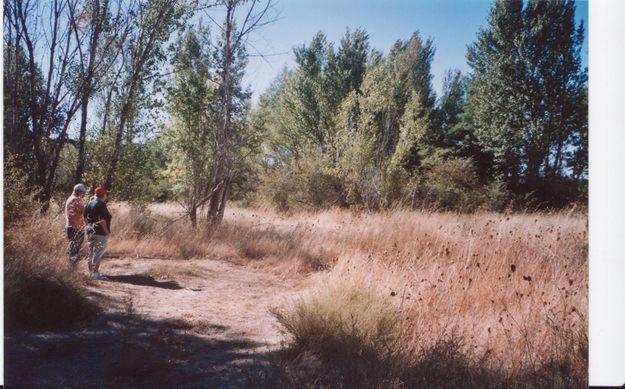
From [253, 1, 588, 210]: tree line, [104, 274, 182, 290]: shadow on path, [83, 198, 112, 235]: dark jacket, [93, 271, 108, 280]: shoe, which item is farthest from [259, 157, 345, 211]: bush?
[93, 271, 108, 280]: shoe

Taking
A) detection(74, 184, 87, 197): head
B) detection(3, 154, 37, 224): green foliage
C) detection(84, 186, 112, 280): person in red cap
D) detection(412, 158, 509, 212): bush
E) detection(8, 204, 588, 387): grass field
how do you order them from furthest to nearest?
detection(412, 158, 509, 212): bush
detection(74, 184, 87, 197): head
detection(84, 186, 112, 280): person in red cap
detection(3, 154, 37, 224): green foliage
detection(8, 204, 588, 387): grass field

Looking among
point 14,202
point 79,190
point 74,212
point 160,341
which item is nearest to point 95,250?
point 74,212

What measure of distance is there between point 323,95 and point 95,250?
53.1 ft

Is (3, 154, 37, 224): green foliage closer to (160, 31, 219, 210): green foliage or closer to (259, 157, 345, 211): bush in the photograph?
(160, 31, 219, 210): green foliage

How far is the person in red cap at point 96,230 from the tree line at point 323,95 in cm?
92

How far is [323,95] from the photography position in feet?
66.5

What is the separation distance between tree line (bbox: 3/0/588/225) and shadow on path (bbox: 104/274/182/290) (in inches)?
71.7

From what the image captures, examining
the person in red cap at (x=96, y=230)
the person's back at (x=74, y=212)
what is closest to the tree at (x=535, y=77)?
the person in red cap at (x=96, y=230)

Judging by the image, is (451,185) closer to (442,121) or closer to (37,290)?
(442,121)

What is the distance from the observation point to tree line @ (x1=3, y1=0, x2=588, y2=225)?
5.00 meters

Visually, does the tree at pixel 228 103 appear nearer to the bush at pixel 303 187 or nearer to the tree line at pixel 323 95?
the tree line at pixel 323 95

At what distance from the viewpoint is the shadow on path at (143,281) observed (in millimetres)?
5724

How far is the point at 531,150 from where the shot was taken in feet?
23.4
